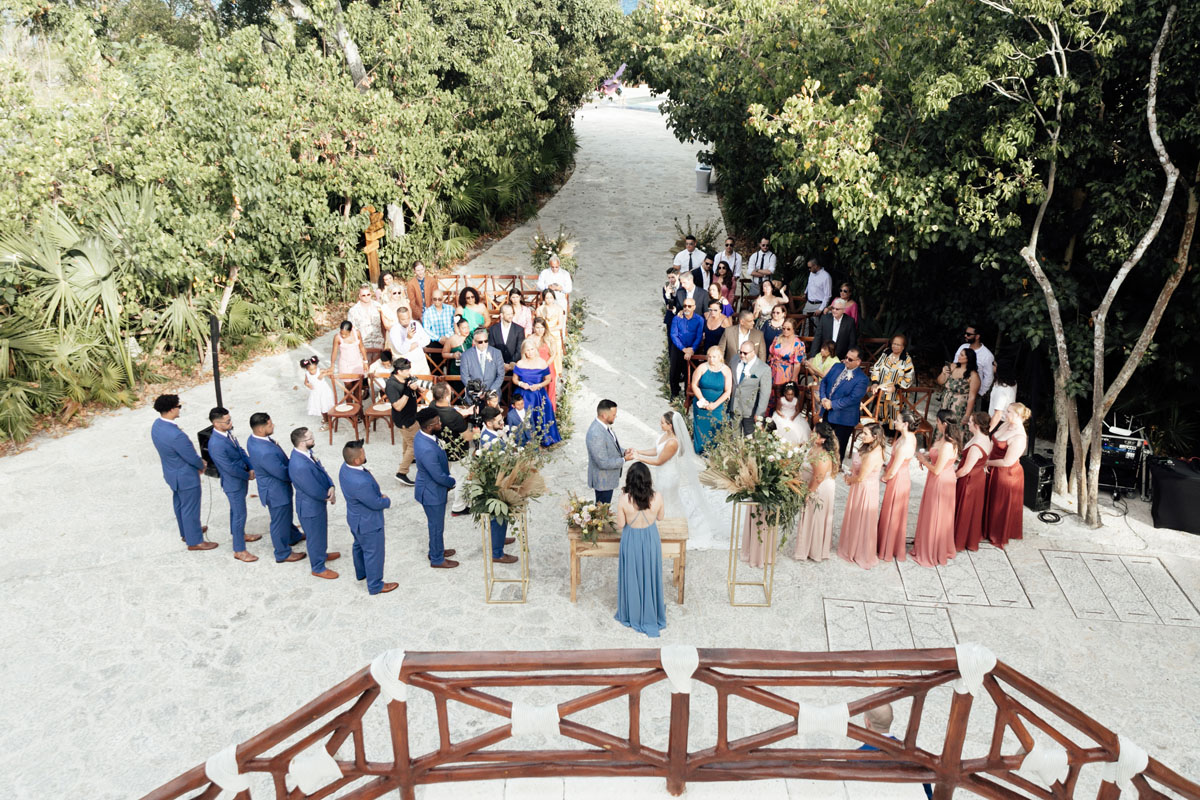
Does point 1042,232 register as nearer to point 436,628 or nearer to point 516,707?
point 436,628

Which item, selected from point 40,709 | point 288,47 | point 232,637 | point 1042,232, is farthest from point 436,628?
point 288,47

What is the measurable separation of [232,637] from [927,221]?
27.4 ft

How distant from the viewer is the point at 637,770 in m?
4.90

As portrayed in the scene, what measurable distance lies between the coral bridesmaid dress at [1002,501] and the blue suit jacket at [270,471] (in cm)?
723

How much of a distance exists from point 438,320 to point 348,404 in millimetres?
1766

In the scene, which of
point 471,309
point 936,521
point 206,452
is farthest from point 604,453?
point 206,452

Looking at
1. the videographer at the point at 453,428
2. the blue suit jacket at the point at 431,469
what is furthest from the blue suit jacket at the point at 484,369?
the blue suit jacket at the point at 431,469

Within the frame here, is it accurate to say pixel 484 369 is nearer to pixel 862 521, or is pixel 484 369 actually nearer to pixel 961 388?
pixel 862 521

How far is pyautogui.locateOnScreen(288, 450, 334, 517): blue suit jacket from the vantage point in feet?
28.5

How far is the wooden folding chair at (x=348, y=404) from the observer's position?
12.0 metres

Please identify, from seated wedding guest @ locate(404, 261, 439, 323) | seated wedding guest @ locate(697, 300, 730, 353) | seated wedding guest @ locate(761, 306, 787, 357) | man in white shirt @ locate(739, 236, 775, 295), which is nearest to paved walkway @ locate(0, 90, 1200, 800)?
seated wedding guest @ locate(697, 300, 730, 353)

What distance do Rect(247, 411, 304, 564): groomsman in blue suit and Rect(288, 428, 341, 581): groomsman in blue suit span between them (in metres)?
0.28

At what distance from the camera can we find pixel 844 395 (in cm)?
1105

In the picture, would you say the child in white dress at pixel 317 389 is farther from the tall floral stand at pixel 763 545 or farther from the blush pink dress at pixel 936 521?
the blush pink dress at pixel 936 521
